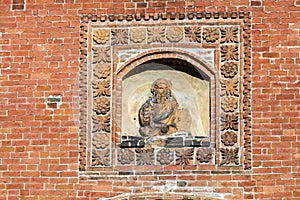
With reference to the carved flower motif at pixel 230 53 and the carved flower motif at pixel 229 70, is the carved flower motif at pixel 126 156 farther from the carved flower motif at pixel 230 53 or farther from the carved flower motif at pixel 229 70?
the carved flower motif at pixel 230 53

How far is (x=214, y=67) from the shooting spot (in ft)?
36.0

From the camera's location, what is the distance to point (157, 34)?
1110 cm

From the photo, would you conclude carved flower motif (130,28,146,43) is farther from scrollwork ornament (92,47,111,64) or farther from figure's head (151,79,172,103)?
figure's head (151,79,172,103)

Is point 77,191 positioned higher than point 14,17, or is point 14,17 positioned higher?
point 14,17

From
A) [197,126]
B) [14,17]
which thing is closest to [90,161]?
[197,126]

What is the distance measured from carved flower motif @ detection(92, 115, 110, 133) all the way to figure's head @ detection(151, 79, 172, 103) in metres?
0.69

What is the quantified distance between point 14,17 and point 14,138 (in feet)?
5.06

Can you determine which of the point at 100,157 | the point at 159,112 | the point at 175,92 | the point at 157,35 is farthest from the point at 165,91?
the point at 100,157

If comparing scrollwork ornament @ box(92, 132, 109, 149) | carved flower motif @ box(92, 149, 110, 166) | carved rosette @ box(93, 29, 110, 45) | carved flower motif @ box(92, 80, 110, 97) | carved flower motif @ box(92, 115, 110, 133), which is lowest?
carved flower motif @ box(92, 149, 110, 166)

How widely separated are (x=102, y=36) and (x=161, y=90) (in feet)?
3.22

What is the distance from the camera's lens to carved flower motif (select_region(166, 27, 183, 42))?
11.1m

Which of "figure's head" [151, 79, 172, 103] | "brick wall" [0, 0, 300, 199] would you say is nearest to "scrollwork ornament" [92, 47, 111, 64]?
"brick wall" [0, 0, 300, 199]

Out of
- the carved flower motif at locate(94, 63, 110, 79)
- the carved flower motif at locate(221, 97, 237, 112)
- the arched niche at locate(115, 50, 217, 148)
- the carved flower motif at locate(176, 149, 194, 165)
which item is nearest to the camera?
the carved flower motif at locate(176, 149, 194, 165)

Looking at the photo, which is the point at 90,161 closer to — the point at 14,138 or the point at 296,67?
the point at 14,138
